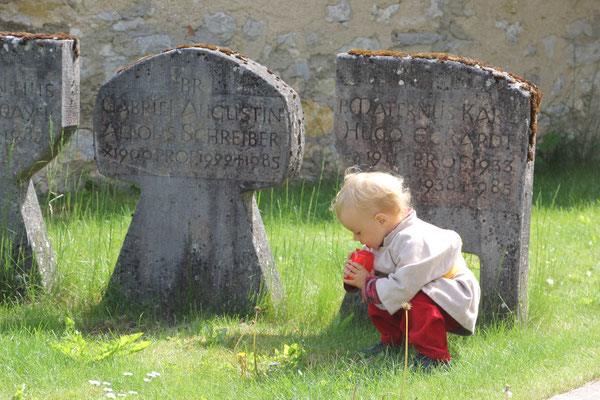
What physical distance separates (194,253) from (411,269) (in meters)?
1.40

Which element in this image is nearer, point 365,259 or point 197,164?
point 365,259

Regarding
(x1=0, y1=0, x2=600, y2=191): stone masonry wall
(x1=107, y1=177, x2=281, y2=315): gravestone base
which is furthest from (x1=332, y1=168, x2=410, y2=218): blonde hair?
(x1=0, y1=0, x2=600, y2=191): stone masonry wall

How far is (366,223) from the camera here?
11.4 feet

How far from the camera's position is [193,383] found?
3.35 meters

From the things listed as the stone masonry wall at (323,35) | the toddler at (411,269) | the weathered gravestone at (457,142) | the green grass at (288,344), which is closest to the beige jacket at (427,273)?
the toddler at (411,269)

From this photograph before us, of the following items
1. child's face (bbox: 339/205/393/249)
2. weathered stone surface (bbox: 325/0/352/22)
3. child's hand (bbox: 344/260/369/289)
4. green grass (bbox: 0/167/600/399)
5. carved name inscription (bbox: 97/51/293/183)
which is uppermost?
weathered stone surface (bbox: 325/0/352/22)

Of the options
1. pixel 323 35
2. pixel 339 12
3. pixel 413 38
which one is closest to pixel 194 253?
pixel 323 35

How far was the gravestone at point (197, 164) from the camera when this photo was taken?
13.6 ft

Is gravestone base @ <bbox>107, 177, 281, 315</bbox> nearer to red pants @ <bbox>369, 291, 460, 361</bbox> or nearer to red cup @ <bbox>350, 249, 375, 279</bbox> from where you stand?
red cup @ <bbox>350, 249, 375, 279</bbox>

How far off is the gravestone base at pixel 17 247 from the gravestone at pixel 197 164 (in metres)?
0.45

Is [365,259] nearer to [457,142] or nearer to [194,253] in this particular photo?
[457,142]

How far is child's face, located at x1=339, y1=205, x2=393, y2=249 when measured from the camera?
11.3ft

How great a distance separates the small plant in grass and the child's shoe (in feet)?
3.90

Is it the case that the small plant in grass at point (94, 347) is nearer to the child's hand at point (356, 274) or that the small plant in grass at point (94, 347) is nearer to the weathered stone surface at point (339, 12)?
the child's hand at point (356, 274)
